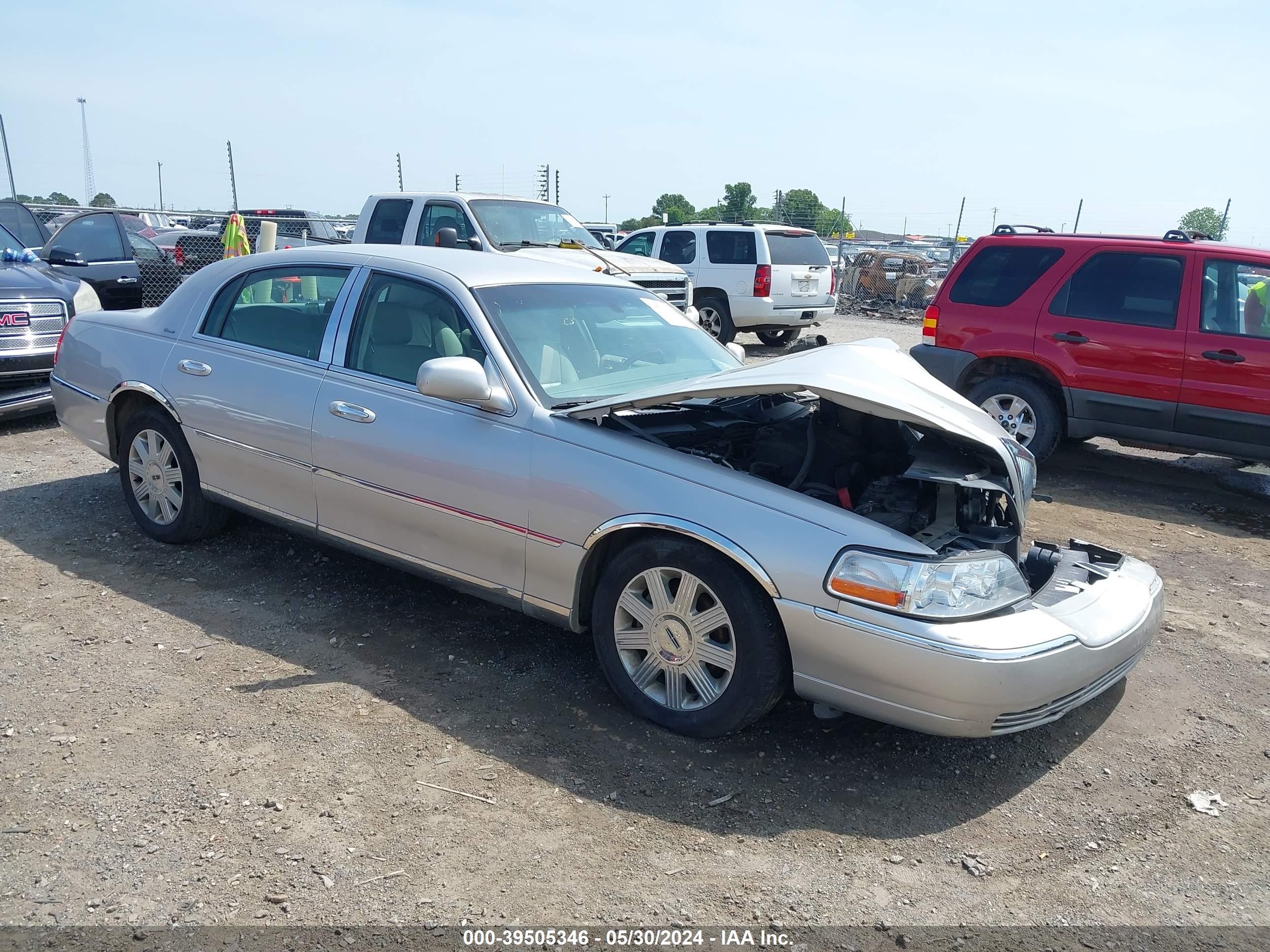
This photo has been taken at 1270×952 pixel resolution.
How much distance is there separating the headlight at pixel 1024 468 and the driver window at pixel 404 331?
224 cm

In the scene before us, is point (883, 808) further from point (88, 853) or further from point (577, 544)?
point (88, 853)

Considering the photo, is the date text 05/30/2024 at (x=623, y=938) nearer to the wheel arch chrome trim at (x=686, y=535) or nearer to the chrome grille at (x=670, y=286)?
the wheel arch chrome trim at (x=686, y=535)

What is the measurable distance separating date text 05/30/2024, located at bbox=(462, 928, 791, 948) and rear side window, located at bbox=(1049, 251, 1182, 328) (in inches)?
252

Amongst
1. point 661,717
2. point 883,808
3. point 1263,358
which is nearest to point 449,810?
point 661,717

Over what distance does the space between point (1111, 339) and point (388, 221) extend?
7.71 metres

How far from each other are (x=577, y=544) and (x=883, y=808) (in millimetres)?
1410

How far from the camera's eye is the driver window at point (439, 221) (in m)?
10.7

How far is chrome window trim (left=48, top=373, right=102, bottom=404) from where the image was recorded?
544 centimetres

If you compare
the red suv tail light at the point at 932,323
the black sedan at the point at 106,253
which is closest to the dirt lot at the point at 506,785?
the red suv tail light at the point at 932,323

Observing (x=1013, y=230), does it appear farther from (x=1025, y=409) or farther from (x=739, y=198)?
(x=739, y=198)

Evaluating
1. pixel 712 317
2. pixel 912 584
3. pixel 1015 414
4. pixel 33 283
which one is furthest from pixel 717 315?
pixel 912 584

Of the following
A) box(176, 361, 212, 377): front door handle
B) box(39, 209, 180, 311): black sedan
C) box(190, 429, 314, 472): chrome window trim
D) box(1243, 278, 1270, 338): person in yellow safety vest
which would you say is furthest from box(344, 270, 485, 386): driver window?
box(39, 209, 180, 311): black sedan

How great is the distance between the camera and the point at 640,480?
11.7ft

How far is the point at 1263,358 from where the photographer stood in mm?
6914
